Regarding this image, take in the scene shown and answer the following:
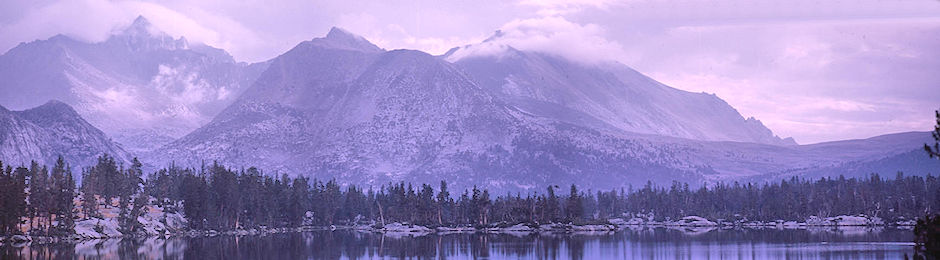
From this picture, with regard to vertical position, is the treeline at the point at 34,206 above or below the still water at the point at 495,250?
above

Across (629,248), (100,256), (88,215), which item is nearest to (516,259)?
(629,248)

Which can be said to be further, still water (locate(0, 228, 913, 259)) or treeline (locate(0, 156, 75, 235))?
treeline (locate(0, 156, 75, 235))

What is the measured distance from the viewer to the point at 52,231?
6471 inches

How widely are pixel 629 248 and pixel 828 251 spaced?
97.1ft

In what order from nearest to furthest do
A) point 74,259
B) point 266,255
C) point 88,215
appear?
point 74,259 → point 266,255 → point 88,215

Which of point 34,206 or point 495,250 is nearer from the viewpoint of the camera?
point 495,250

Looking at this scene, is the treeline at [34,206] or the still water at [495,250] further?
the treeline at [34,206]

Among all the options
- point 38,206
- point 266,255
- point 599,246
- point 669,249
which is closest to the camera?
point 266,255

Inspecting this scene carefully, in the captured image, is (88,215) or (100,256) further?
(88,215)

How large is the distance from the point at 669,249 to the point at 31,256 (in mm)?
84457

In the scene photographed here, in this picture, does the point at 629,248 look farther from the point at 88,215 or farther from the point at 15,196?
the point at 88,215

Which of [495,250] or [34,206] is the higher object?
[34,206]

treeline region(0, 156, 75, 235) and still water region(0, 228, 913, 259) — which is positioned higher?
treeline region(0, 156, 75, 235)

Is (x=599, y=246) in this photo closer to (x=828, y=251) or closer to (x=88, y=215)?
(x=828, y=251)
